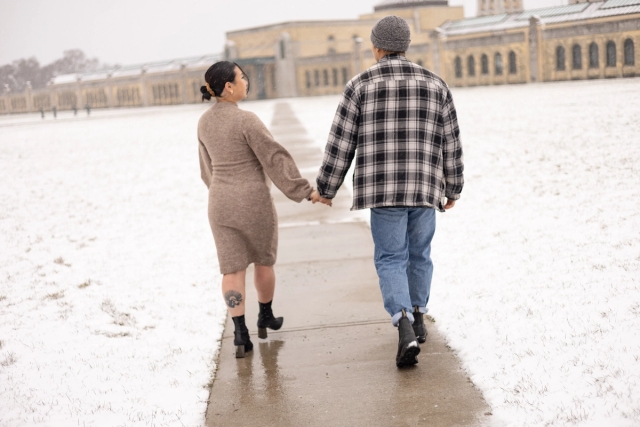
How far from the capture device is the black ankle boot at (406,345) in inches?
155

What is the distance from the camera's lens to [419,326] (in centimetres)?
442

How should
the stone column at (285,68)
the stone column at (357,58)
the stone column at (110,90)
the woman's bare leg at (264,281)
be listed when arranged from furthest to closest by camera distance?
the stone column at (110,90) → the stone column at (285,68) → the stone column at (357,58) → the woman's bare leg at (264,281)

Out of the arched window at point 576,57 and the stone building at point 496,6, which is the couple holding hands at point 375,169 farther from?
the stone building at point 496,6

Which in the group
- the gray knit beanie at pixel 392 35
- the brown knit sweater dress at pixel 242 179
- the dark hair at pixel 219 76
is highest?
the gray knit beanie at pixel 392 35

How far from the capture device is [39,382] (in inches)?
163

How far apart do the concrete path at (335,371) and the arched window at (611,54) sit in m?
35.4

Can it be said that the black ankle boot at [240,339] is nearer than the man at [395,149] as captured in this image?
No

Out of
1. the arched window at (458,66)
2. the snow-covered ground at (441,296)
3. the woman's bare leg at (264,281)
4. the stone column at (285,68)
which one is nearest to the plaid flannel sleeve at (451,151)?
the snow-covered ground at (441,296)

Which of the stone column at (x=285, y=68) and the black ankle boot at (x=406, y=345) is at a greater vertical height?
the stone column at (x=285, y=68)

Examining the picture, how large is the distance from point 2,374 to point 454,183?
3077mm

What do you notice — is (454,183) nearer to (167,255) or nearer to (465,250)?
(465,250)

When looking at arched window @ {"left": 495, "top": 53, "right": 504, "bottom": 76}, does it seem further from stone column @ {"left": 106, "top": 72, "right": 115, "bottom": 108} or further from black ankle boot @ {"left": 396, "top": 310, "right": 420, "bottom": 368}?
stone column @ {"left": 106, "top": 72, "right": 115, "bottom": 108}

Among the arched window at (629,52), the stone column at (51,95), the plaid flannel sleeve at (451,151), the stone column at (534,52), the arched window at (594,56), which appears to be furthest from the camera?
the stone column at (51,95)

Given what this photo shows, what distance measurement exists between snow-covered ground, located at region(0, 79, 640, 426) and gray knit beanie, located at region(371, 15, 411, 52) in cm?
190
